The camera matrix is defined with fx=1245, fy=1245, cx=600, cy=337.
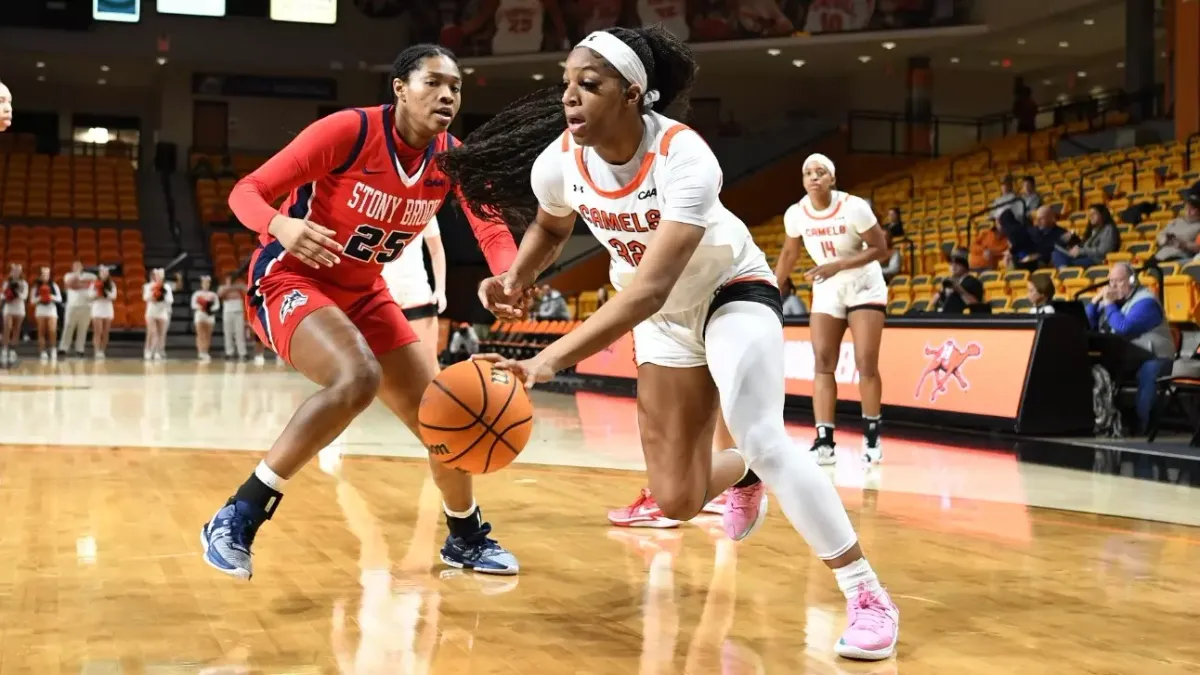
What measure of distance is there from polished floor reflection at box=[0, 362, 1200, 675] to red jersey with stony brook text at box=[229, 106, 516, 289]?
118 cm

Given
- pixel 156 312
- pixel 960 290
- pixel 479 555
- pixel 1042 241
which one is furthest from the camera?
pixel 156 312

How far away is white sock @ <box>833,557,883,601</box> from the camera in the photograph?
3.66 metres

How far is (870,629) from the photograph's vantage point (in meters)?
3.54

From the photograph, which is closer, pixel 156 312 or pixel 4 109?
pixel 4 109

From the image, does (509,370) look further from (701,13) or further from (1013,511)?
(701,13)

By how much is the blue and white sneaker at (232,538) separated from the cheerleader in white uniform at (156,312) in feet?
65.8

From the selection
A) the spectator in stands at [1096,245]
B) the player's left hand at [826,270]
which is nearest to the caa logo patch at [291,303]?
the player's left hand at [826,270]

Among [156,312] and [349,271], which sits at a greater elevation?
[156,312]

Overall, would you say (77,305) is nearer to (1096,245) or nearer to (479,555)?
(1096,245)

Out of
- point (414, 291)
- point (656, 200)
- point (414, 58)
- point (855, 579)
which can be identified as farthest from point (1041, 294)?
point (656, 200)

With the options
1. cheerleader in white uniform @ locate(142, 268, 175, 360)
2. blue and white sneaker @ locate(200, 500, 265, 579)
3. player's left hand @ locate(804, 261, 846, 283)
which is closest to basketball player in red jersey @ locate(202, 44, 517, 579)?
blue and white sneaker @ locate(200, 500, 265, 579)

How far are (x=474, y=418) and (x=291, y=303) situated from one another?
1123mm

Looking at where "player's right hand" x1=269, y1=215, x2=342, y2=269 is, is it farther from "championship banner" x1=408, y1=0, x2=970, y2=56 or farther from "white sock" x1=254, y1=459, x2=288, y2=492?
"championship banner" x1=408, y1=0, x2=970, y2=56

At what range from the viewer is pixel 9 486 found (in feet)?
22.3
